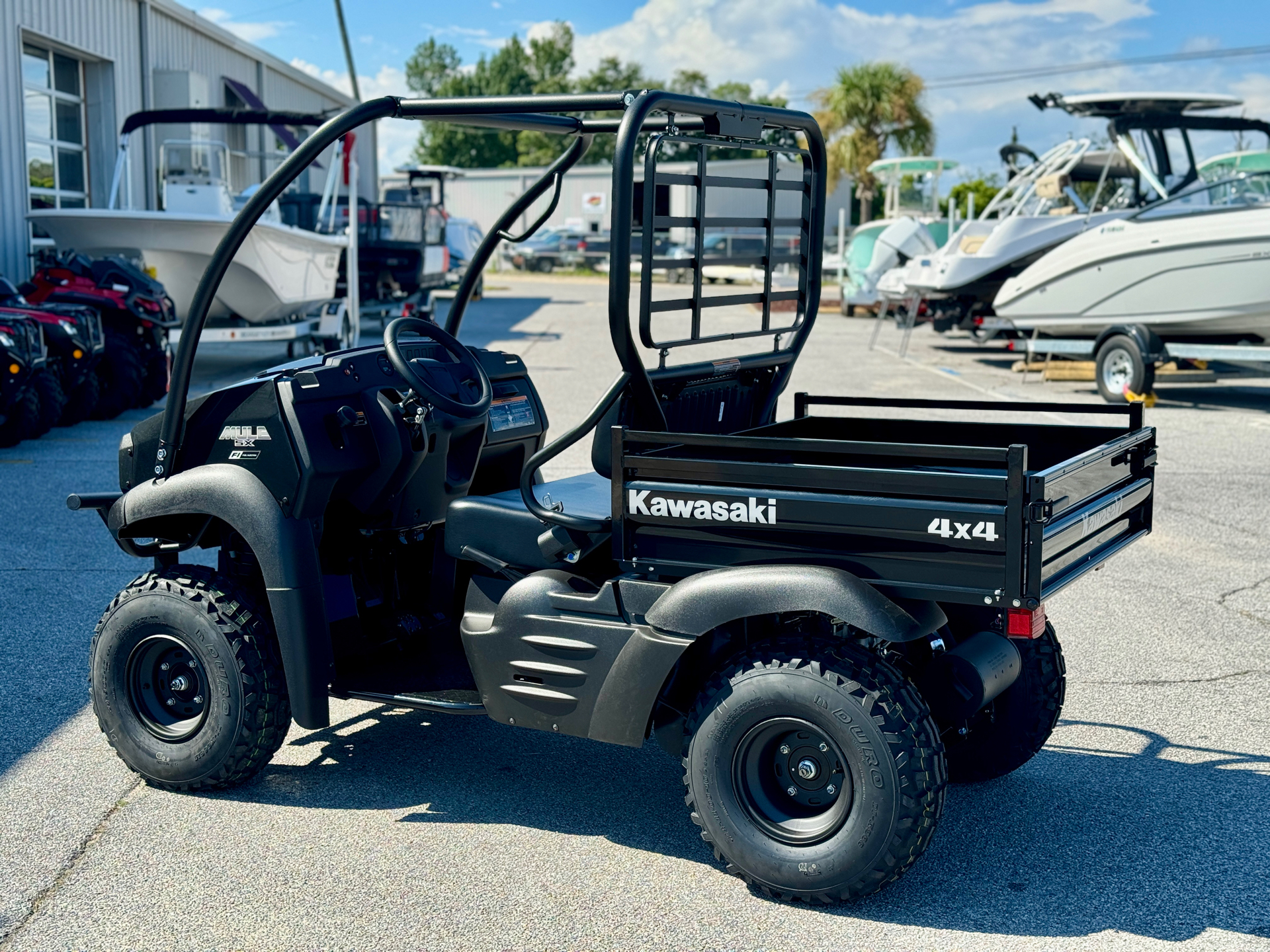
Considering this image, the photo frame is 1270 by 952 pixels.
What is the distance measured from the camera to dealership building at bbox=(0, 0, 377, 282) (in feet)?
51.5

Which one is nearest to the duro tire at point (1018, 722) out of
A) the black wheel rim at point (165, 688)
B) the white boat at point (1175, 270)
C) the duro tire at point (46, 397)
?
the black wheel rim at point (165, 688)

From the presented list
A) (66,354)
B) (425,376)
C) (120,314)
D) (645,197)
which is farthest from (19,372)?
(645,197)

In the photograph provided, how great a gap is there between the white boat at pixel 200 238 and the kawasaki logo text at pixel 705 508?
36.2 ft

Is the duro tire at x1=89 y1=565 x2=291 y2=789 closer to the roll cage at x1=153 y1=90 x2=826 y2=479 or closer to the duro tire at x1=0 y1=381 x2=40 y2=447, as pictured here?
the roll cage at x1=153 y1=90 x2=826 y2=479

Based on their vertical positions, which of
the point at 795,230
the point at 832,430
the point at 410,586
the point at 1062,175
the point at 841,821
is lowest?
the point at 841,821

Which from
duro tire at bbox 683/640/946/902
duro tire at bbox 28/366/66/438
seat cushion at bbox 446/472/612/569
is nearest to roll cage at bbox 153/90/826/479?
seat cushion at bbox 446/472/612/569

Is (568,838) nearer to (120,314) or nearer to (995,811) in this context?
(995,811)

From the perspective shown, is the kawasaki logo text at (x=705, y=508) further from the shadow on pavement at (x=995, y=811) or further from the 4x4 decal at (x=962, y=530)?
the shadow on pavement at (x=995, y=811)

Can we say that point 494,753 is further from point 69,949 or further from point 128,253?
point 128,253

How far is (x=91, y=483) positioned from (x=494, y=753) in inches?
224

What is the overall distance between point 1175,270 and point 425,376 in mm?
10833

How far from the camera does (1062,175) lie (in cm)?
1647

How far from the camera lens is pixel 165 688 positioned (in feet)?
13.4

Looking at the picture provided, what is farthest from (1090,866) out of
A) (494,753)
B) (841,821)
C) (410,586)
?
(410,586)
